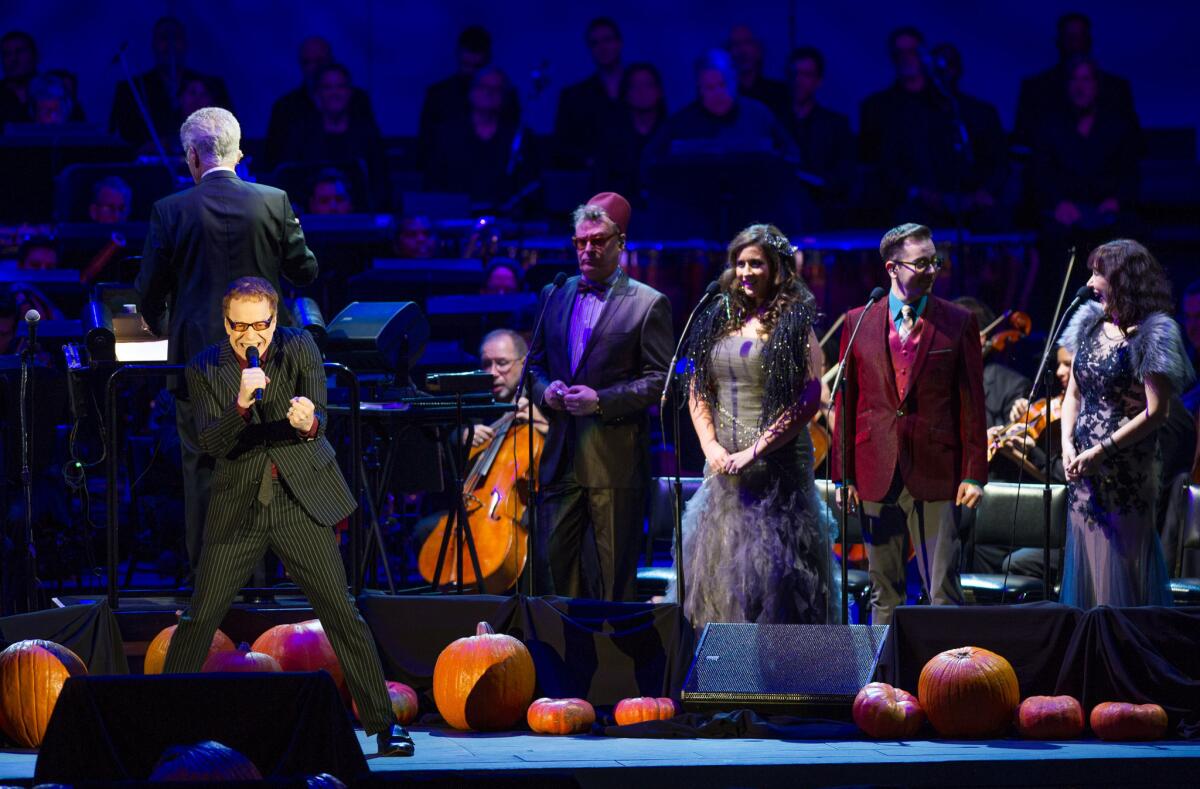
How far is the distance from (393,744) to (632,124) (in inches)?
249

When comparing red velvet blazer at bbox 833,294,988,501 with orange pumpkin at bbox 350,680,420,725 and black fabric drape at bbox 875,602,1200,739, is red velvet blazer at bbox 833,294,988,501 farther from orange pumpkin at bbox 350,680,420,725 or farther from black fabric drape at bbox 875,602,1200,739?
orange pumpkin at bbox 350,680,420,725

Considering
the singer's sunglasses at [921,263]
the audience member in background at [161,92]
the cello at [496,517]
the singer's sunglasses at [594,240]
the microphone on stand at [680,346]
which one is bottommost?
the cello at [496,517]

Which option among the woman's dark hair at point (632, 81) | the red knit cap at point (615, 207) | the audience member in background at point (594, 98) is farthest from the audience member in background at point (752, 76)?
the red knit cap at point (615, 207)

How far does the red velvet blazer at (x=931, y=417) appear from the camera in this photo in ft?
18.3

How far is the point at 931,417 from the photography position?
5.64 meters

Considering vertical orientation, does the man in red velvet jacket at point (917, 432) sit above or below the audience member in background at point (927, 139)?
below

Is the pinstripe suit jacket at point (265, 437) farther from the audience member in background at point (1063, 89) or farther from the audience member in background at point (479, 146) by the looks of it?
the audience member in background at point (1063, 89)

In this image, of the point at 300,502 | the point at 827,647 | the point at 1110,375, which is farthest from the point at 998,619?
the point at 300,502

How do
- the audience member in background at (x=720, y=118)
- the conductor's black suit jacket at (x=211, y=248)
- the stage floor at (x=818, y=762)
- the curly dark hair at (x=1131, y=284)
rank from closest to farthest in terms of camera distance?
the stage floor at (x=818, y=762) → the conductor's black suit jacket at (x=211, y=248) → the curly dark hair at (x=1131, y=284) → the audience member in background at (x=720, y=118)

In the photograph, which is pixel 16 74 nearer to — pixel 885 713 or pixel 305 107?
pixel 305 107

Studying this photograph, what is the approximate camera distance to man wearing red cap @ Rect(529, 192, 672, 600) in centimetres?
594

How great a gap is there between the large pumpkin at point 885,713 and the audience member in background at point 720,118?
4.89 meters

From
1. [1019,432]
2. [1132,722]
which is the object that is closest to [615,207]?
[1019,432]

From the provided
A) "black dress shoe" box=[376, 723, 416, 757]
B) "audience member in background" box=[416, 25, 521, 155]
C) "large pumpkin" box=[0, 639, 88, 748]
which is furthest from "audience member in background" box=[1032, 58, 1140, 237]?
"large pumpkin" box=[0, 639, 88, 748]
